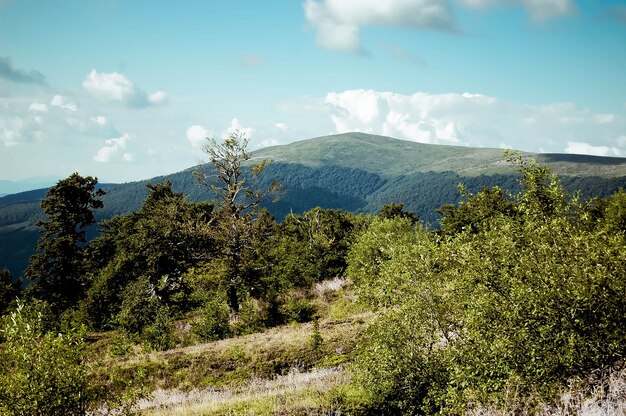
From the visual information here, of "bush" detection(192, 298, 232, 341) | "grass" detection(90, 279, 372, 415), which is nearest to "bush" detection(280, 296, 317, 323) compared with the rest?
"grass" detection(90, 279, 372, 415)

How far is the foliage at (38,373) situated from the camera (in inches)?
404

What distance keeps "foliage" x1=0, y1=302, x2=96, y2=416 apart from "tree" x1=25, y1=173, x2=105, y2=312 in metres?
43.4

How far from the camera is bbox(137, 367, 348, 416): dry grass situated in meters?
15.4

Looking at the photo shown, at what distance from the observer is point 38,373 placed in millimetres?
10492

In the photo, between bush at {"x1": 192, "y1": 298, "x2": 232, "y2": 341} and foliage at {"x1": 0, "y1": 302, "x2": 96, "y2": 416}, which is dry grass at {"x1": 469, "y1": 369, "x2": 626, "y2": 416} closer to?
foliage at {"x1": 0, "y1": 302, "x2": 96, "y2": 416}

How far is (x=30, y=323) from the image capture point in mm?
11195

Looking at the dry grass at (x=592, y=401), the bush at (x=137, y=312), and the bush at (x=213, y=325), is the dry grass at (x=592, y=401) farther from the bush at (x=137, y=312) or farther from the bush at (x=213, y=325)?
the bush at (x=137, y=312)

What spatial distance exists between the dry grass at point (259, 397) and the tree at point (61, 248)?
37.1 m

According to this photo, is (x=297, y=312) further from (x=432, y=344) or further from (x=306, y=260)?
(x=432, y=344)

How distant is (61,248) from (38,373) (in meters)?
45.8

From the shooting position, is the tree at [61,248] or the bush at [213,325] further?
the tree at [61,248]

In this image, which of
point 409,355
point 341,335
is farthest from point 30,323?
point 341,335

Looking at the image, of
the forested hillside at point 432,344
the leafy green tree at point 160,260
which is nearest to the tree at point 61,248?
the leafy green tree at point 160,260

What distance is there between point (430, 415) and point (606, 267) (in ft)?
22.8
